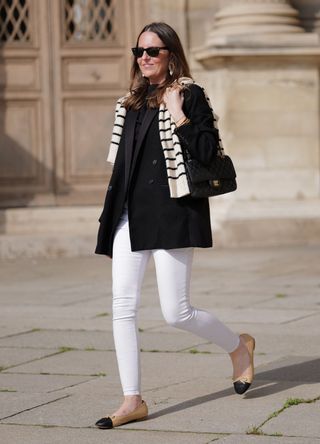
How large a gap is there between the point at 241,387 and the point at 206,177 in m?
1.09

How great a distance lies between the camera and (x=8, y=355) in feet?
25.5

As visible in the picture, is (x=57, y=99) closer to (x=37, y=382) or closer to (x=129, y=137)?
(x=37, y=382)

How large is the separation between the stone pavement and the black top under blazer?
2.63 ft

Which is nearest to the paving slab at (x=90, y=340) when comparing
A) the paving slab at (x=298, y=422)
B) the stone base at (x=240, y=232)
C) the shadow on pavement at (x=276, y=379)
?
the shadow on pavement at (x=276, y=379)

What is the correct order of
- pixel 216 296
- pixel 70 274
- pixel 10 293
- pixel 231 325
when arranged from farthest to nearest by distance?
1. pixel 70 274
2. pixel 10 293
3. pixel 216 296
4. pixel 231 325

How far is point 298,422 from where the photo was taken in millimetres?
5613

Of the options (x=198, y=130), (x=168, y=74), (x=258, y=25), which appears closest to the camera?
(x=198, y=130)

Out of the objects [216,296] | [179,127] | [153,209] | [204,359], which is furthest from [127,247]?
[216,296]

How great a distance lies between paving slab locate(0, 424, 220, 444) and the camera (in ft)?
17.8

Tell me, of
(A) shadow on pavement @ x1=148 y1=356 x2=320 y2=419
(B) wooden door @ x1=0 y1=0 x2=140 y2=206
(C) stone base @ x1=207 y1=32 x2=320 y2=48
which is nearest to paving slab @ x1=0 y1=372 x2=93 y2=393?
(A) shadow on pavement @ x1=148 y1=356 x2=320 y2=419

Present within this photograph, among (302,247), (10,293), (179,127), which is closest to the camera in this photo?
(179,127)

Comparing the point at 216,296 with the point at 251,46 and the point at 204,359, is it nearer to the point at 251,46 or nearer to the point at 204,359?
the point at 204,359

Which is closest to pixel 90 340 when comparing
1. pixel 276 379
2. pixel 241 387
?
pixel 276 379

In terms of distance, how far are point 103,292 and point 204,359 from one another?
3626mm
